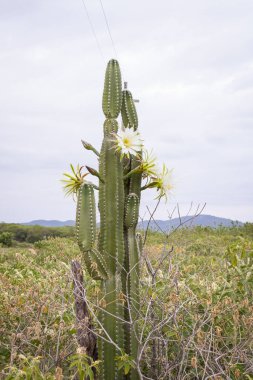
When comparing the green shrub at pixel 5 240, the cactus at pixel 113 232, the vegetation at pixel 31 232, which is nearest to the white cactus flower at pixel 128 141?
the cactus at pixel 113 232

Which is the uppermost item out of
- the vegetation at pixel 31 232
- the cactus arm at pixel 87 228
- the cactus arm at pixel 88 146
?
the cactus arm at pixel 88 146

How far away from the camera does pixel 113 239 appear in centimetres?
422

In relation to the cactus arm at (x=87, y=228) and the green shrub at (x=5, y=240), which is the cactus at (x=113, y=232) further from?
the green shrub at (x=5, y=240)

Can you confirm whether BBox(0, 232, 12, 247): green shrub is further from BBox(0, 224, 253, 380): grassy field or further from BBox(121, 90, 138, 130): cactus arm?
BBox(121, 90, 138, 130): cactus arm

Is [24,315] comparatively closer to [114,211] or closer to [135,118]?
[114,211]

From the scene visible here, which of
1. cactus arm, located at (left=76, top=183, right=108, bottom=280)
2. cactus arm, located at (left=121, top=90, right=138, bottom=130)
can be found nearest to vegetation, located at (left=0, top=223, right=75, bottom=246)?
cactus arm, located at (left=121, top=90, right=138, bottom=130)

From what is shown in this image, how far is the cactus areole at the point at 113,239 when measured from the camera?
163 inches

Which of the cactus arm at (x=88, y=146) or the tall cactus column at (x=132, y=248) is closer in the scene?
the tall cactus column at (x=132, y=248)

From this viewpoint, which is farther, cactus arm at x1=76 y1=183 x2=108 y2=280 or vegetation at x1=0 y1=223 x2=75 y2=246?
vegetation at x1=0 y1=223 x2=75 y2=246

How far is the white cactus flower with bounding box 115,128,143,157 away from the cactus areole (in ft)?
0.19

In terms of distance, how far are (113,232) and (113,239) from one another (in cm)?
5

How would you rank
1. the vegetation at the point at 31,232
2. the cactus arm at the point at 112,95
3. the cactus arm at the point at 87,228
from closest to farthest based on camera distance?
the cactus arm at the point at 87,228 < the cactus arm at the point at 112,95 < the vegetation at the point at 31,232

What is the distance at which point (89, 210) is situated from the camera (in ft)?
13.5

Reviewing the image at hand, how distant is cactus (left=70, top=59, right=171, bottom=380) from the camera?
13.6 ft
